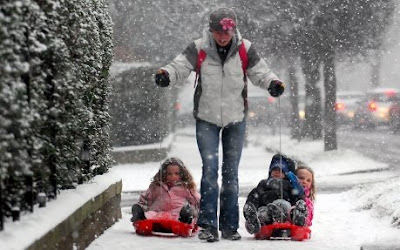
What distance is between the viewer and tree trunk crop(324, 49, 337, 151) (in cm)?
2272

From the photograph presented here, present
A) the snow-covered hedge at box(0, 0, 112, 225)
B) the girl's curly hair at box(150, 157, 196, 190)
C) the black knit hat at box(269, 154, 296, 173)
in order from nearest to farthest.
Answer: the snow-covered hedge at box(0, 0, 112, 225)
the girl's curly hair at box(150, 157, 196, 190)
the black knit hat at box(269, 154, 296, 173)

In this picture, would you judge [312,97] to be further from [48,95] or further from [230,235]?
[48,95]

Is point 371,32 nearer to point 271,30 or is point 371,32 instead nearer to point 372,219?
point 271,30

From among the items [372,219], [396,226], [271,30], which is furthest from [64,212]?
[271,30]

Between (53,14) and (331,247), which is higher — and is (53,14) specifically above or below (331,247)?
above

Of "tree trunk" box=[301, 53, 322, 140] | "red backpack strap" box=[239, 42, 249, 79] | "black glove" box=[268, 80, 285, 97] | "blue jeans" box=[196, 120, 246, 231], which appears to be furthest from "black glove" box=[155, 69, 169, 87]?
"tree trunk" box=[301, 53, 322, 140]

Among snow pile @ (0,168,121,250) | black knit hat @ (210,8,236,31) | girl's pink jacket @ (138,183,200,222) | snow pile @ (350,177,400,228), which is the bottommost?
snow pile @ (350,177,400,228)

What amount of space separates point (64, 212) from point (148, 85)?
56.3 feet

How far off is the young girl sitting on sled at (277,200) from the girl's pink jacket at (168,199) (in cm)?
52

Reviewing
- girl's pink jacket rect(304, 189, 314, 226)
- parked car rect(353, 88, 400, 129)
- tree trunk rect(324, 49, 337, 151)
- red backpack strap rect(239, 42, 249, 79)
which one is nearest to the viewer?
red backpack strap rect(239, 42, 249, 79)

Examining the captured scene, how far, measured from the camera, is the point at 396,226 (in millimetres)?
8703

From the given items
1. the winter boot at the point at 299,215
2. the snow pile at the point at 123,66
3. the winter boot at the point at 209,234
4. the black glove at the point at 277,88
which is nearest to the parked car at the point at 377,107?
the snow pile at the point at 123,66

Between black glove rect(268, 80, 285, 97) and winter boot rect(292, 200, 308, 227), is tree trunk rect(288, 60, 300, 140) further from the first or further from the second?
black glove rect(268, 80, 285, 97)

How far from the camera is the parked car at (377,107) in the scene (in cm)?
3834
